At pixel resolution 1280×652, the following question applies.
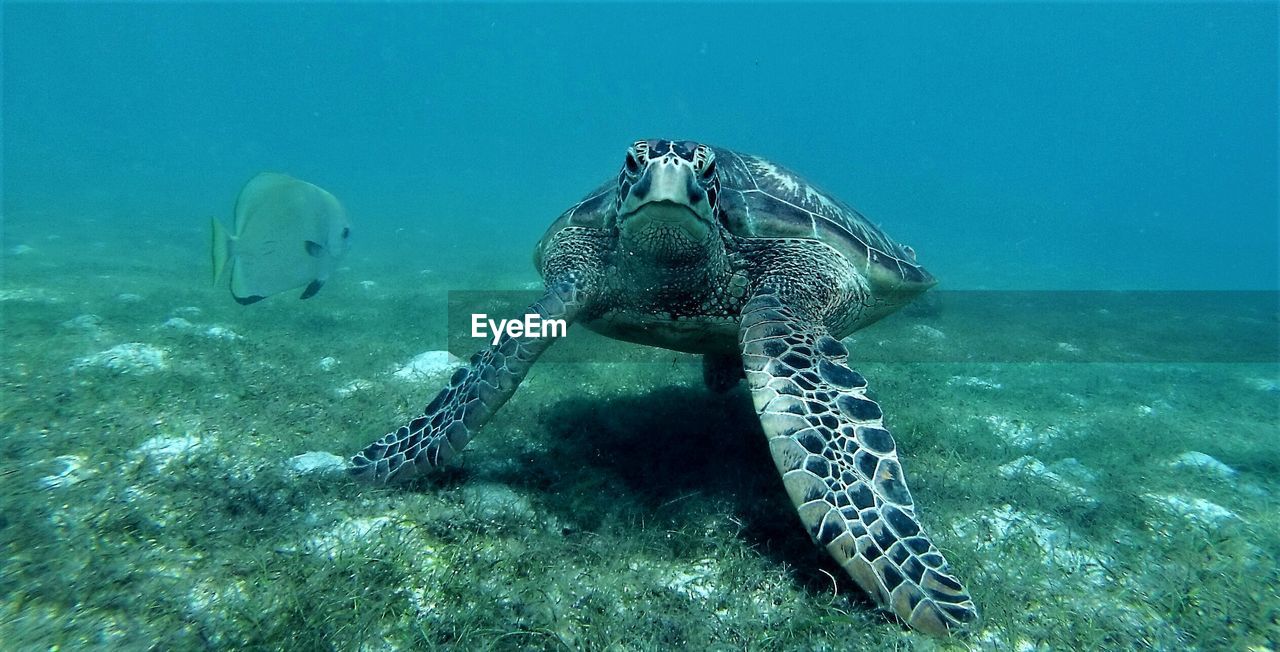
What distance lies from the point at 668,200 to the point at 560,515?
1793mm

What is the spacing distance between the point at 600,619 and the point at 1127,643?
2.00 meters

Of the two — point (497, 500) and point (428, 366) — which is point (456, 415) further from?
point (428, 366)

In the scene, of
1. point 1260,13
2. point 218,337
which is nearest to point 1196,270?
point 218,337

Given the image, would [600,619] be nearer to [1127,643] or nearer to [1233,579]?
[1127,643]

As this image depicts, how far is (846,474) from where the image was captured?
2.42 m

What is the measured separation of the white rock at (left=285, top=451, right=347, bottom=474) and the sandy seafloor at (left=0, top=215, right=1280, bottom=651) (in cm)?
5

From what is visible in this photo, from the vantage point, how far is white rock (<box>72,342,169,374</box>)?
455 cm

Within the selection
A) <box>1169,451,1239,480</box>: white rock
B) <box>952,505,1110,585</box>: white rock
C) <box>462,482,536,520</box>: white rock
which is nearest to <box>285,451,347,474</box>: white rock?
<box>462,482,536,520</box>: white rock

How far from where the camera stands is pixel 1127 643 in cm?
211

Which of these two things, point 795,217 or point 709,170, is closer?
point 709,170

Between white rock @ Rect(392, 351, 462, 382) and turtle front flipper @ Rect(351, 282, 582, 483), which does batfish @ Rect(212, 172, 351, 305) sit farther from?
turtle front flipper @ Rect(351, 282, 582, 483)

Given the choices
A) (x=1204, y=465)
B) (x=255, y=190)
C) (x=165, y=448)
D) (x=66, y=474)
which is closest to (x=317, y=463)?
(x=165, y=448)

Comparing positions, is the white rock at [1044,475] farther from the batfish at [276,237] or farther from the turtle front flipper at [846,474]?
the batfish at [276,237]

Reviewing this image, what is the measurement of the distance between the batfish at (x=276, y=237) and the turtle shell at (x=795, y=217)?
3730 millimetres
